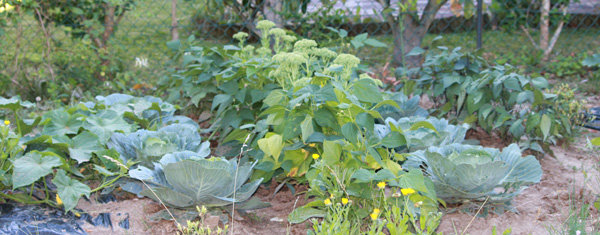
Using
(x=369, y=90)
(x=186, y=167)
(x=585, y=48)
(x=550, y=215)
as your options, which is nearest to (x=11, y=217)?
(x=186, y=167)

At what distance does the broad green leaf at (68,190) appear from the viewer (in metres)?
2.20

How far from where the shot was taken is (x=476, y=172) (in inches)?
85.5

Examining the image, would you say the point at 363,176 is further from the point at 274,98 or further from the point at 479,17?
the point at 479,17

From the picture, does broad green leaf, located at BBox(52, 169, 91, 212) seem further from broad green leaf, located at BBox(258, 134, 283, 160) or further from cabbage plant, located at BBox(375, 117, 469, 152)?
cabbage plant, located at BBox(375, 117, 469, 152)

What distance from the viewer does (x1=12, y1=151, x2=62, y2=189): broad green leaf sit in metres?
2.18

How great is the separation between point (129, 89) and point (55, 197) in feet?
8.38

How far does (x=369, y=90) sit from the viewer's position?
225 cm

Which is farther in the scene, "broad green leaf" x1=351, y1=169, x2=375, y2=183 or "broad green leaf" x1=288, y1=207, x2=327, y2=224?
"broad green leaf" x1=288, y1=207, x2=327, y2=224

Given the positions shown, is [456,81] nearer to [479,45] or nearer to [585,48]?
[479,45]

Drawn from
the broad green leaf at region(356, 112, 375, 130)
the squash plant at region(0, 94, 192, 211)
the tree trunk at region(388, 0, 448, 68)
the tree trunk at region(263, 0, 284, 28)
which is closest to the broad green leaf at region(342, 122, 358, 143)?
the broad green leaf at region(356, 112, 375, 130)

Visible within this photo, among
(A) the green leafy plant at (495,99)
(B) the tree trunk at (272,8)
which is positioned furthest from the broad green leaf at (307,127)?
(B) the tree trunk at (272,8)

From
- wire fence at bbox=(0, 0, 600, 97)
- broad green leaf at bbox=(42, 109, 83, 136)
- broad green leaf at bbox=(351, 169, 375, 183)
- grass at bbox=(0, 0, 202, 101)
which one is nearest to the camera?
broad green leaf at bbox=(351, 169, 375, 183)

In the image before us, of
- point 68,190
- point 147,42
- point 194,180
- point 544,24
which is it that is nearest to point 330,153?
point 194,180

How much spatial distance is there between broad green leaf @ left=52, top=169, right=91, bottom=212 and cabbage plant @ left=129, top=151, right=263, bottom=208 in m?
0.23
